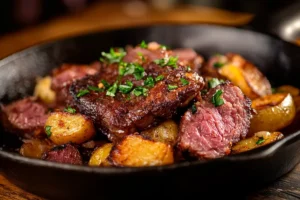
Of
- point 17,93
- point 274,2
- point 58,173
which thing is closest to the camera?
point 58,173

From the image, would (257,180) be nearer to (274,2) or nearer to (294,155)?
(294,155)

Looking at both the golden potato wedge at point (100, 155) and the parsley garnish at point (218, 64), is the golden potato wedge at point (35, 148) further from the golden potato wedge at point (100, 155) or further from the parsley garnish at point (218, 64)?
the parsley garnish at point (218, 64)

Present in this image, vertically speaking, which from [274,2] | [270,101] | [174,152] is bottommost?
[174,152]

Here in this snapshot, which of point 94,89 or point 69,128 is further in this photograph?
point 94,89

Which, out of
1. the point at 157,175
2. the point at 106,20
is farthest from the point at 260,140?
the point at 106,20

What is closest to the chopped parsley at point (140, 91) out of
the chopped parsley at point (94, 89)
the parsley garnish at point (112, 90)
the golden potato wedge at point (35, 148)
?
the parsley garnish at point (112, 90)

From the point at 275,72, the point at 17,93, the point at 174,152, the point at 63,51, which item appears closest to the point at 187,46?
the point at 275,72

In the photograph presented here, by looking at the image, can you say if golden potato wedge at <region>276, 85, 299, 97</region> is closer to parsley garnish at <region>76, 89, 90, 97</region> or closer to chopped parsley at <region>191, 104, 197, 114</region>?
chopped parsley at <region>191, 104, 197, 114</region>

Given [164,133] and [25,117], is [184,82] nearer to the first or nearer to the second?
[164,133]
